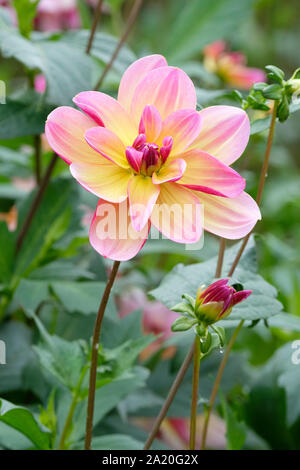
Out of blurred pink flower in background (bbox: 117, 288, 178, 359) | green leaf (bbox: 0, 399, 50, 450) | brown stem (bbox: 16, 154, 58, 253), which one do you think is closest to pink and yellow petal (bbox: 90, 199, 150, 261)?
green leaf (bbox: 0, 399, 50, 450)

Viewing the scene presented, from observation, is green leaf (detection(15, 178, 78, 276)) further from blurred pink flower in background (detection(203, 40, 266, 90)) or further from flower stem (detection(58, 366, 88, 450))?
blurred pink flower in background (detection(203, 40, 266, 90))

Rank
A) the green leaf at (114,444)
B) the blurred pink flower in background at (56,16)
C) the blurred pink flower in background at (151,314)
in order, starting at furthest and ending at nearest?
1. the blurred pink flower in background at (56,16)
2. the blurred pink flower in background at (151,314)
3. the green leaf at (114,444)

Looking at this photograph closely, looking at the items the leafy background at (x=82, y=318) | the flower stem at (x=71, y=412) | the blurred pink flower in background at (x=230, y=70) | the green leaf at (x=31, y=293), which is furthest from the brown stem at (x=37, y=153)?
the blurred pink flower in background at (x=230, y=70)

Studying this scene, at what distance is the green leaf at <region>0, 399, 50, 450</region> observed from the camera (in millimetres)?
302

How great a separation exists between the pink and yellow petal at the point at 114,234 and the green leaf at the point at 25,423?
108mm

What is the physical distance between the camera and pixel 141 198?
25 cm

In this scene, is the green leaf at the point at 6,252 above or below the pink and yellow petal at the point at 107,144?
below

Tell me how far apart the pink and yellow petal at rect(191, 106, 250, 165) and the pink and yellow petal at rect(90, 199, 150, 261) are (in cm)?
5

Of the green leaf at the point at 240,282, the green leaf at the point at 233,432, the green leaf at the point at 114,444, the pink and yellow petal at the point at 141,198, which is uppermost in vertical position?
the pink and yellow petal at the point at 141,198

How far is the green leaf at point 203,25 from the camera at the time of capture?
2.02 ft

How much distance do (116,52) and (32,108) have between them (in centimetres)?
8

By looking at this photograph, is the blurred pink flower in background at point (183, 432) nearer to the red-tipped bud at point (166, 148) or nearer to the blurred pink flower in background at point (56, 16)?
the red-tipped bud at point (166, 148)

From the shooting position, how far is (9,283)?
1.47 ft

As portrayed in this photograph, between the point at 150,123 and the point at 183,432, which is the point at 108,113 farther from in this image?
the point at 183,432
